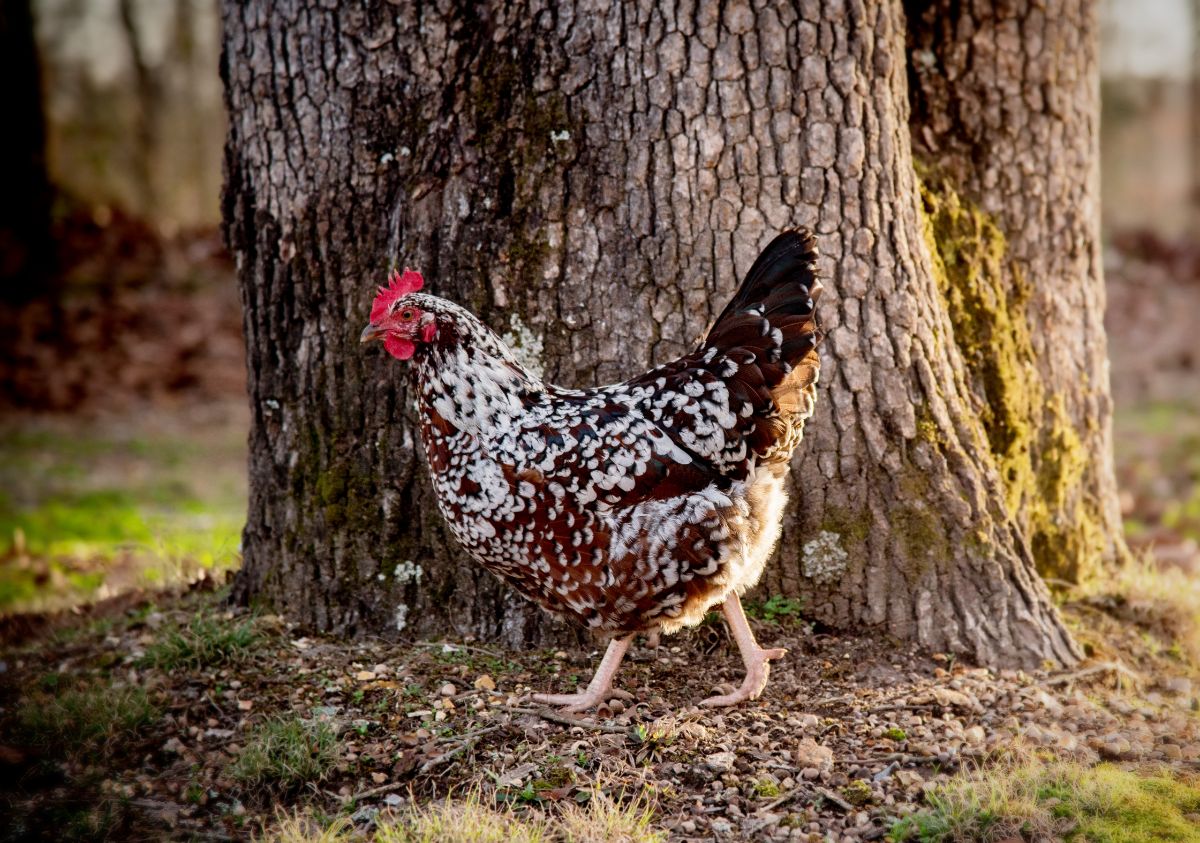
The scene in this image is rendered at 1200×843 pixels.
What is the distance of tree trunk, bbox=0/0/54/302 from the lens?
13.6m

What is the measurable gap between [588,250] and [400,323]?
2.70 feet

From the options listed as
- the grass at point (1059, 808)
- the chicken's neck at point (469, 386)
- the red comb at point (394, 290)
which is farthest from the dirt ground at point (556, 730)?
the red comb at point (394, 290)

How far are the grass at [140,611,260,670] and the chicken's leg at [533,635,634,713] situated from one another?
1.25 metres

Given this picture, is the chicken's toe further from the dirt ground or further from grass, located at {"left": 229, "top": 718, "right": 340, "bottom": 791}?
grass, located at {"left": 229, "top": 718, "right": 340, "bottom": 791}

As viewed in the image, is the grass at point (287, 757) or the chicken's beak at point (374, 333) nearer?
the grass at point (287, 757)

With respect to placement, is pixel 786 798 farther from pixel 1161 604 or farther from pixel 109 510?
pixel 109 510

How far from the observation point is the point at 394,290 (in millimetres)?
3627

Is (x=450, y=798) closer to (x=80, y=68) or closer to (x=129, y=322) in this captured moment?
(x=129, y=322)

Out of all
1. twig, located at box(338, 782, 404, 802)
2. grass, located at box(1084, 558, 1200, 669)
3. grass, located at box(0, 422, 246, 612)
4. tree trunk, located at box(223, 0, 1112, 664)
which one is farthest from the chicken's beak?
grass, located at box(1084, 558, 1200, 669)

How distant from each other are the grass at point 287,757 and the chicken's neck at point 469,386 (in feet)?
3.84

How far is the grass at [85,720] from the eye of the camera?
3533 millimetres

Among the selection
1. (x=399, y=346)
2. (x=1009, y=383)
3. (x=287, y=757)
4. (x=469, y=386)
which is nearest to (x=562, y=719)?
(x=287, y=757)

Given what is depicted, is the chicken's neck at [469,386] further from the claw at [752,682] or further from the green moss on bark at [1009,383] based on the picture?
the green moss on bark at [1009,383]

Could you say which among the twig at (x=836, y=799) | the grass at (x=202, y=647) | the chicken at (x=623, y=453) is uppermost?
the chicken at (x=623, y=453)
